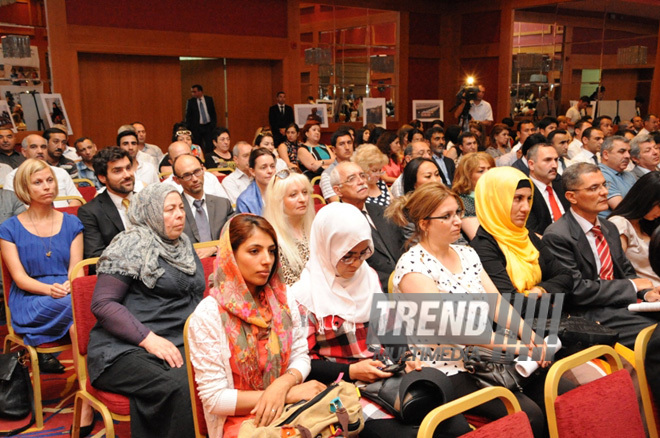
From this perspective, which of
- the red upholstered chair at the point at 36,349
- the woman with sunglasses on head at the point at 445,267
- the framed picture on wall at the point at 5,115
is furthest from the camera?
the framed picture on wall at the point at 5,115

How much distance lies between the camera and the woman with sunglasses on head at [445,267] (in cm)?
241

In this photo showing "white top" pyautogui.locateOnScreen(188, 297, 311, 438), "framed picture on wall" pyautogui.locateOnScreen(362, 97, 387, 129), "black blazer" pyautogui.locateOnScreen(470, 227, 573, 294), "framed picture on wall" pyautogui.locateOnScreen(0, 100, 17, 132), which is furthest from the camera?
"framed picture on wall" pyautogui.locateOnScreen(362, 97, 387, 129)

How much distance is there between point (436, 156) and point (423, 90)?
25.4 ft

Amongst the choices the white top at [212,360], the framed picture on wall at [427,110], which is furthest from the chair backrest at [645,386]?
the framed picture on wall at [427,110]

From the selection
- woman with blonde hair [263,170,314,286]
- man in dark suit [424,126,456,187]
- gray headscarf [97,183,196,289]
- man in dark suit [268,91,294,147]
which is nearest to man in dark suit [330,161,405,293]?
woman with blonde hair [263,170,314,286]

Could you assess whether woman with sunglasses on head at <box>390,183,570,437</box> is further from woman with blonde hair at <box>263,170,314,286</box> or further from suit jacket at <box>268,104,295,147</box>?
suit jacket at <box>268,104,295,147</box>

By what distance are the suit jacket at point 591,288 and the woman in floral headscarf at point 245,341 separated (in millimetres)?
1670

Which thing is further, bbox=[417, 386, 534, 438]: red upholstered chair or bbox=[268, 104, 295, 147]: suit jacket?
bbox=[268, 104, 295, 147]: suit jacket

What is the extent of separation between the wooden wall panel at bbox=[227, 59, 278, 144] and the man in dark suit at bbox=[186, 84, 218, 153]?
2.55 ft

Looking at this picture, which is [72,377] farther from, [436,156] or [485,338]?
[436,156]

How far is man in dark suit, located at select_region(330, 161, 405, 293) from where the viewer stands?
11.8ft

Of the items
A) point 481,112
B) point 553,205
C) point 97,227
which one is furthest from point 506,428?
point 481,112

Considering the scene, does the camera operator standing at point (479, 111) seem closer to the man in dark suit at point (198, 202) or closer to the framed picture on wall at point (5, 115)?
the framed picture on wall at point (5, 115)

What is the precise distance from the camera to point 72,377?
3852mm
